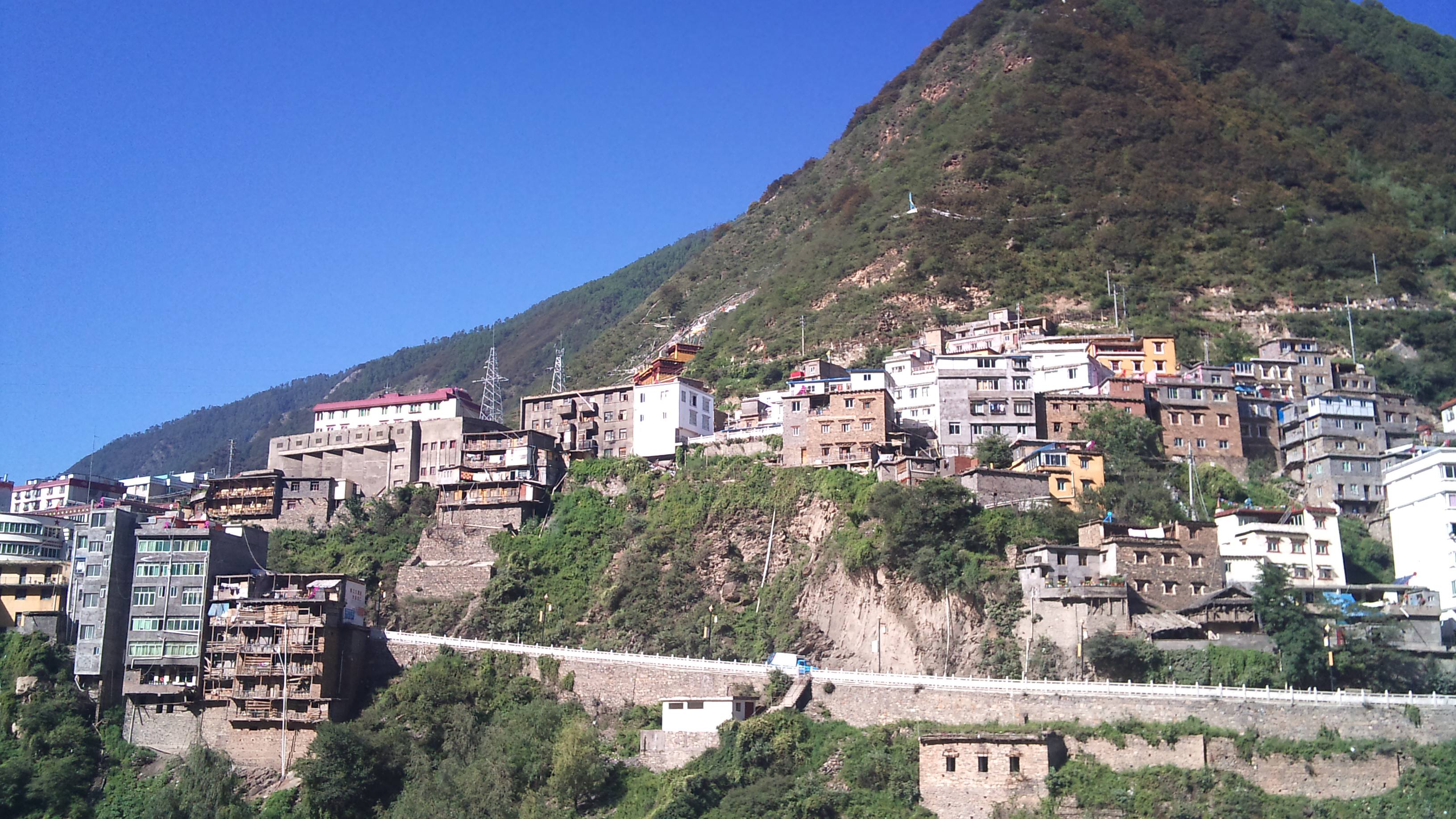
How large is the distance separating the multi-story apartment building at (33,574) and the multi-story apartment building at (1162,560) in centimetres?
4327

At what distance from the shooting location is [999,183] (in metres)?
99.5

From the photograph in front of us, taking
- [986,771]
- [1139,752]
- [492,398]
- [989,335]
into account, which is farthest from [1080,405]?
[492,398]

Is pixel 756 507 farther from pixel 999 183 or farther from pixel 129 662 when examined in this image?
pixel 999 183

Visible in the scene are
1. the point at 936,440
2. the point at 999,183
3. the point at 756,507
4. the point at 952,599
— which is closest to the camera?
the point at 952,599

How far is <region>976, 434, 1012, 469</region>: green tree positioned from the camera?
6056 centimetres

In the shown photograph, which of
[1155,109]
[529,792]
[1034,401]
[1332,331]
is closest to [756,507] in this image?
[1034,401]

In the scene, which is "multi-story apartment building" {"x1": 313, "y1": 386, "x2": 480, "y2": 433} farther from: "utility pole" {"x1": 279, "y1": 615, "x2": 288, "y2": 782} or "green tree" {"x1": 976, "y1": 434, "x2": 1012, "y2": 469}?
"green tree" {"x1": 976, "y1": 434, "x2": 1012, "y2": 469}

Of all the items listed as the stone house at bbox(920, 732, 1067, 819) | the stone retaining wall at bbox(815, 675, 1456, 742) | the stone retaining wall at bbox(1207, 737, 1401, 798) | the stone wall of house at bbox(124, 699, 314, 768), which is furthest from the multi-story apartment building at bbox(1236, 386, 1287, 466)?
the stone wall of house at bbox(124, 699, 314, 768)

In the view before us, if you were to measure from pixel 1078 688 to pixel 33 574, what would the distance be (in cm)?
4563

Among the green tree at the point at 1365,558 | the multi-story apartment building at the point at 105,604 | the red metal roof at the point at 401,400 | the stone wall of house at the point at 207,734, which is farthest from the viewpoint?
the red metal roof at the point at 401,400

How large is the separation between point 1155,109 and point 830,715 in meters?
70.2

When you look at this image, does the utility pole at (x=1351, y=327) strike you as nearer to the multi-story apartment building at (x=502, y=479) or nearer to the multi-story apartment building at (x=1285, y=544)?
the multi-story apartment building at (x=1285, y=544)

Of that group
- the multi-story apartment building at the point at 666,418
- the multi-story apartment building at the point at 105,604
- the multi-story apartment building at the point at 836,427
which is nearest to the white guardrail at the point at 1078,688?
the multi-story apartment building at the point at 836,427

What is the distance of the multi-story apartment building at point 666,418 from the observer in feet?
228
